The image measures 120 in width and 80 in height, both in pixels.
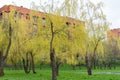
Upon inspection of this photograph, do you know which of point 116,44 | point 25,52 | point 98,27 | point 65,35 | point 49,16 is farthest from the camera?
point 116,44

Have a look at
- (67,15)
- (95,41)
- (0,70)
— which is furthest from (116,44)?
(67,15)

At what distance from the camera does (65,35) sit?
15.8m

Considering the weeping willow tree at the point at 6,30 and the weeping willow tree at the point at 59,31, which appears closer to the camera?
the weeping willow tree at the point at 59,31

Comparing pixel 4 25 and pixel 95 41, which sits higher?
pixel 4 25

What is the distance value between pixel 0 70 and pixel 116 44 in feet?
→ 109

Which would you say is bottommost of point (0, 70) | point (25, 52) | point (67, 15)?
point (0, 70)

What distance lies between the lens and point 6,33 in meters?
22.1

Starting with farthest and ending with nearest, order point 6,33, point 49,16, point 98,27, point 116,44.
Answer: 1. point 116,44
2. point 98,27
3. point 6,33
4. point 49,16

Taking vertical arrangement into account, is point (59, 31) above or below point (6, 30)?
below

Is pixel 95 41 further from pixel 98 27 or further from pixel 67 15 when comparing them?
pixel 67 15

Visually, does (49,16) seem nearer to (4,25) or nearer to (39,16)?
(39,16)

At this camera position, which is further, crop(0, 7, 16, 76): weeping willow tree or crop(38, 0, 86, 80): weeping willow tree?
crop(0, 7, 16, 76): weeping willow tree

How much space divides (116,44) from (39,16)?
38.1m

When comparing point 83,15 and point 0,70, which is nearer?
point 83,15
